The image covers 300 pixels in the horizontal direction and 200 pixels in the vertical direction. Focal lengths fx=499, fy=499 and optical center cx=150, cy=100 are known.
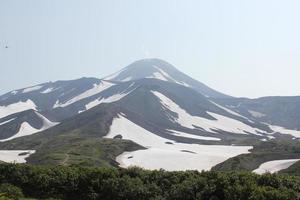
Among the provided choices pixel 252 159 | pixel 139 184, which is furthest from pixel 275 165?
pixel 139 184

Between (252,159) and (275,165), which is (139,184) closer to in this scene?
(275,165)

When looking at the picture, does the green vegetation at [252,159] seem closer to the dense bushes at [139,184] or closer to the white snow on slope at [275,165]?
the white snow on slope at [275,165]

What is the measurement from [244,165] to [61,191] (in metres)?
97.3

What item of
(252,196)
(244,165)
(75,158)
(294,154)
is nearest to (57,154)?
(75,158)

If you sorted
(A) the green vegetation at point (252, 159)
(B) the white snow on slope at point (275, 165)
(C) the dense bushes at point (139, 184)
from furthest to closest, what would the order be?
(A) the green vegetation at point (252, 159) → (B) the white snow on slope at point (275, 165) → (C) the dense bushes at point (139, 184)

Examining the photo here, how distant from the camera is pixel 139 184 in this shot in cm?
4169

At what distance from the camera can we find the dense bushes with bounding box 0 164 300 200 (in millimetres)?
36125

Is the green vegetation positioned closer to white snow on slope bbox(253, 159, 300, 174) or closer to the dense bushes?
white snow on slope bbox(253, 159, 300, 174)

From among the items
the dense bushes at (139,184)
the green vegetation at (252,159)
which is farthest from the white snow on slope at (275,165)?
the dense bushes at (139,184)

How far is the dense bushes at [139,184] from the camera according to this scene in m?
36.1

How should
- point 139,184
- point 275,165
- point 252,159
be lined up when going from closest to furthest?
A: point 139,184 < point 275,165 < point 252,159

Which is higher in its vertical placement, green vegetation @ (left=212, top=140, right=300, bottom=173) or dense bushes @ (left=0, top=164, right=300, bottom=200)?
dense bushes @ (left=0, top=164, right=300, bottom=200)

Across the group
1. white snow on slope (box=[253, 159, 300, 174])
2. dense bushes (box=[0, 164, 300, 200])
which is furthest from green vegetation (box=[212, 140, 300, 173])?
dense bushes (box=[0, 164, 300, 200])

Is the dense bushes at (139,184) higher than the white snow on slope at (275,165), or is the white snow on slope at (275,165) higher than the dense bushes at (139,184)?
the dense bushes at (139,184)
